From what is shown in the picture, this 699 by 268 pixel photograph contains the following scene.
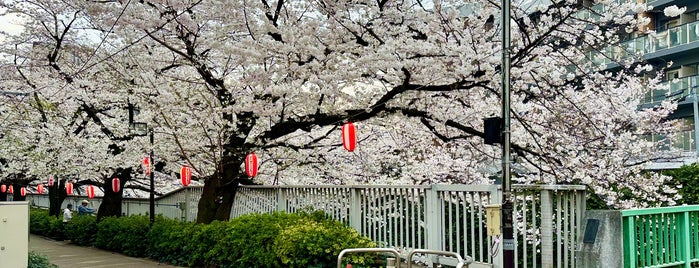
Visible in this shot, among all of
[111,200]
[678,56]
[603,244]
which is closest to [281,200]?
[603,244]

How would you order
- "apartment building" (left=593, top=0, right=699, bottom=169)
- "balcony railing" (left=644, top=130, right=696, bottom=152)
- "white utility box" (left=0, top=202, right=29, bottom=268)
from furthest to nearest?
"apartment building" (left=593, top=0, right=699, bottom=169)
"balcony railing" (left=644, top=130, right=696, bottom=152)
"white utility box" (left=0, top=202, right=29, bottom=268)

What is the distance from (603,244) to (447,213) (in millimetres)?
2136

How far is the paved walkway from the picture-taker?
14.9 meters

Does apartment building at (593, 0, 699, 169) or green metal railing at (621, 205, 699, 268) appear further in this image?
apartment building at (593, 0, 699, 169)

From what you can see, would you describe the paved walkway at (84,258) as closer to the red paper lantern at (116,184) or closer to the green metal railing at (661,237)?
the red paper lantern at (116,184)

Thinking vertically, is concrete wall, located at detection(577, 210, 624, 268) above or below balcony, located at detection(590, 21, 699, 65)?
below

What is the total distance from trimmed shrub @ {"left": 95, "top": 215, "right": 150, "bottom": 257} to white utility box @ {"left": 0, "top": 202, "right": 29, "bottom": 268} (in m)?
6.46

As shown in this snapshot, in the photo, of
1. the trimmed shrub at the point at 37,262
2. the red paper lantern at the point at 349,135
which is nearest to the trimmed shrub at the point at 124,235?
the trimmed shrub at the point at 37,262

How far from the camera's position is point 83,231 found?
67.4ft

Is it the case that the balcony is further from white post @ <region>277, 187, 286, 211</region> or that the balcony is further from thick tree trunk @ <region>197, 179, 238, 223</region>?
white post @ <region>277, 187, 286, 211</region>

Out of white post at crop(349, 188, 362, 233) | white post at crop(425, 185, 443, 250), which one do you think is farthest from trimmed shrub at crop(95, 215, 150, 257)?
white post at crop(425, 185, 443, 250)

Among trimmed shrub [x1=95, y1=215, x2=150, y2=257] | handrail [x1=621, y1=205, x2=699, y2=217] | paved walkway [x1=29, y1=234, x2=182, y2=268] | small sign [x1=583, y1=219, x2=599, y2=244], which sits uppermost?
handrail [x1=621, y1=205, x2=699, y2=217]

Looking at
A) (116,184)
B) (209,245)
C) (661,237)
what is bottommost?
(209,245)

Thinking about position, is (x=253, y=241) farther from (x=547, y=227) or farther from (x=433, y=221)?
(x=547, y=227)
